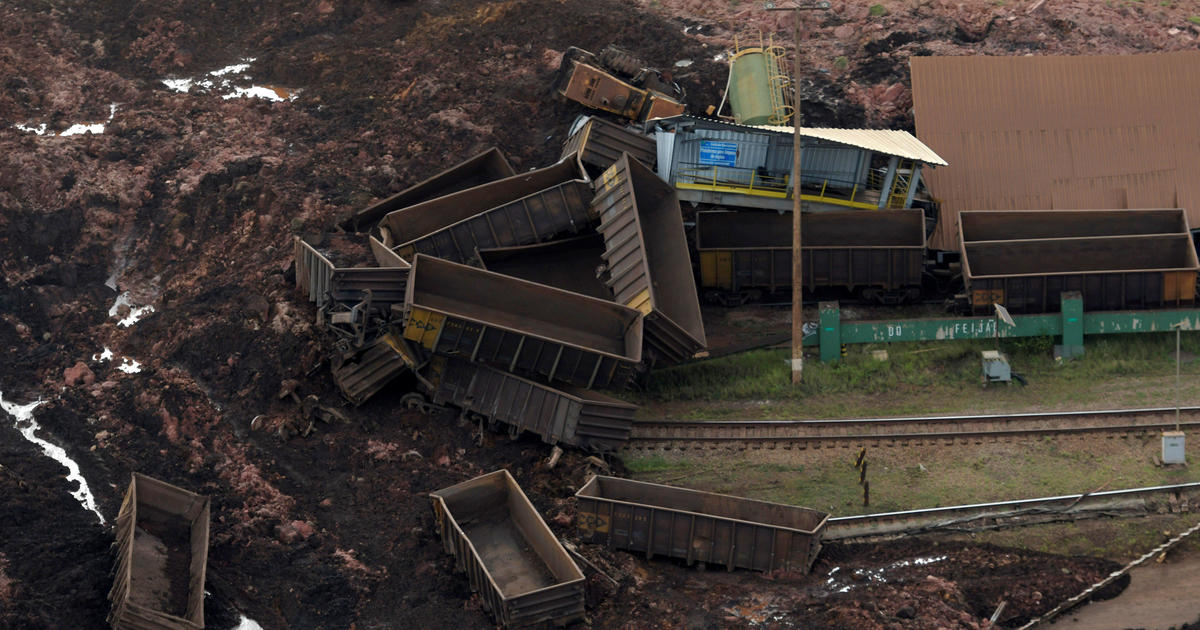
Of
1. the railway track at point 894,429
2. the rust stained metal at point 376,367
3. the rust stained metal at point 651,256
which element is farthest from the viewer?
the rust stained metal at point 651,256

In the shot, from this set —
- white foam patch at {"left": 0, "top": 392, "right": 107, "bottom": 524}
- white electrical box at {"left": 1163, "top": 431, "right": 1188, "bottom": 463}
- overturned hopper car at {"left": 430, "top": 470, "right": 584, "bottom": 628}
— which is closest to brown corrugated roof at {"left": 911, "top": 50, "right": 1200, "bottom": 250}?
white electrical box at {"left": 1163, "top": 431, "right": 1188, "bottom": 463}

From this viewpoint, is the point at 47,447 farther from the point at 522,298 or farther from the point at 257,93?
the point at 257,93

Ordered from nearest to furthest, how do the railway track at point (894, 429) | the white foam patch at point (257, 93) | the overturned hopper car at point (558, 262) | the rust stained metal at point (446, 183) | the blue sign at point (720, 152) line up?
the railway track at point (894, 429), the overturned hopper car at point (558, 262), the blue sign at point (720, 152), the rust stained metal at point (446, 183), the white foam patch at point (257, 93)

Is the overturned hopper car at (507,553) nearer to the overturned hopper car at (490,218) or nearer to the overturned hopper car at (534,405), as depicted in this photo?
the overturned hopper car at (534,405)

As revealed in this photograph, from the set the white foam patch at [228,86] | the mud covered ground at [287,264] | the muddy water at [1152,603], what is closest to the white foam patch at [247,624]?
the mud covered ground at [287,264]

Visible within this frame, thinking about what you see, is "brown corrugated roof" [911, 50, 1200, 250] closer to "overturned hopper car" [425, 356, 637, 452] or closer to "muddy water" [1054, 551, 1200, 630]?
"overturned hopper car" [425, 356, 637, 452]

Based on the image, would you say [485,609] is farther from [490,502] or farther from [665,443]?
[665,443]

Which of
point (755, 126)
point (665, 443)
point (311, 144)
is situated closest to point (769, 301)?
point (755, 126)

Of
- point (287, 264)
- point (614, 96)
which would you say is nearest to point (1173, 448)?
point (614, 96)
